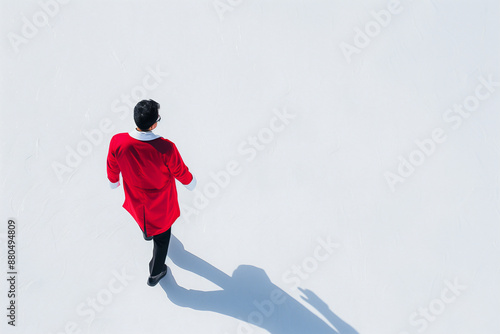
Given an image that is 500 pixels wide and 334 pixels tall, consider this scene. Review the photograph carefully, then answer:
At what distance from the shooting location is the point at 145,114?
5.75 feet

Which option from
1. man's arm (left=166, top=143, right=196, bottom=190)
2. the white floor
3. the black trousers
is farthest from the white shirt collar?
the white floor

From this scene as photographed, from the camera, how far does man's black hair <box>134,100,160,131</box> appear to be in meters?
1.75

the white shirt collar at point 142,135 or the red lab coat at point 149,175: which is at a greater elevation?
the white shirt collar at point 142,135

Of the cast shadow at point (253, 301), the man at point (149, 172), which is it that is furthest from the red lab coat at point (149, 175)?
the cast shadow at point (253, 301)

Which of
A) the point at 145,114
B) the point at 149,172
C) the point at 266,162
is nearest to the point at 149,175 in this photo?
the point at 149,172

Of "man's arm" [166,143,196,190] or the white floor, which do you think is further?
the white floor

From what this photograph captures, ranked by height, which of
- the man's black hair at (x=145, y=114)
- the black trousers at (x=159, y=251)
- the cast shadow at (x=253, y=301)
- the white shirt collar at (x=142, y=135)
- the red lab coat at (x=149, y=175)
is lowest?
the cast shadow at (x=253, y=301)

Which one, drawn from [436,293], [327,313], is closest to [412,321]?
[436,293]

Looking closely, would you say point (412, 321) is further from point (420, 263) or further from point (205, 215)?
point (205, 215)

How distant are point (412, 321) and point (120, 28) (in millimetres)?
3175

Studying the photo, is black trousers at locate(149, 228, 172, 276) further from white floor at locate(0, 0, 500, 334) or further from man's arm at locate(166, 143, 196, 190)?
man's arm at locate(166, 143, 196, 190)

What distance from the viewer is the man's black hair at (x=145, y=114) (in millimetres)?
1752

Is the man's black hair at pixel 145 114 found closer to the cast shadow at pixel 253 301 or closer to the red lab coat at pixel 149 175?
the red lab coat at pixel 149 175

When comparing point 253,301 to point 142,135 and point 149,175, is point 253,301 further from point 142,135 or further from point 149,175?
point 142,135
